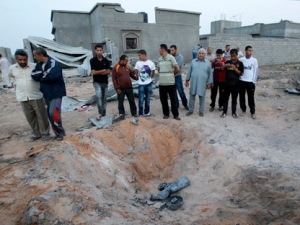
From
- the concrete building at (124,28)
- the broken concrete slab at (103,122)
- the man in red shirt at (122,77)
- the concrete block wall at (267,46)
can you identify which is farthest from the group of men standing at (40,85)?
the concrete block wall at (267,46)

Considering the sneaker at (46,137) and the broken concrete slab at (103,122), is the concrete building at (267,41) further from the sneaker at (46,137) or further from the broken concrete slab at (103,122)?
the sneaker at (46,137)

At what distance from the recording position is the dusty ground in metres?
2.22

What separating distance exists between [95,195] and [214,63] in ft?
13.7

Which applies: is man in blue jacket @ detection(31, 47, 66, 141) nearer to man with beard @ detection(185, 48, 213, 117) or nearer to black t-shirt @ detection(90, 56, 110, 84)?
black t-shirt @ detection(90, 56, 110, 84)

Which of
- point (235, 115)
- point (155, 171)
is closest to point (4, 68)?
point (155, 171)

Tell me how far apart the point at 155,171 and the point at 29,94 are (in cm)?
264

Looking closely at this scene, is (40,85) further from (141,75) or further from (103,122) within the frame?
(141,75)

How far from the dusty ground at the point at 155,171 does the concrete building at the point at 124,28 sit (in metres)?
10.8

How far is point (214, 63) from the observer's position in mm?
5344

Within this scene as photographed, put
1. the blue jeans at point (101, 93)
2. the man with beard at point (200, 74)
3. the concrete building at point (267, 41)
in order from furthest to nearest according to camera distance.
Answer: the concrete building at point (267, 41) → the man with beard at point (200, 74) → the blue jeans at point (101, 93)

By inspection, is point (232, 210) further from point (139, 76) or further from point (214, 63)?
point (214, 63)

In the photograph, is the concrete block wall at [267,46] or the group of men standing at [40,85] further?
the concrete block wall at [267,46]

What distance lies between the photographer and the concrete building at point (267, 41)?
1445cm

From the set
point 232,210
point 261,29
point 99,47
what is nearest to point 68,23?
point 99,47
